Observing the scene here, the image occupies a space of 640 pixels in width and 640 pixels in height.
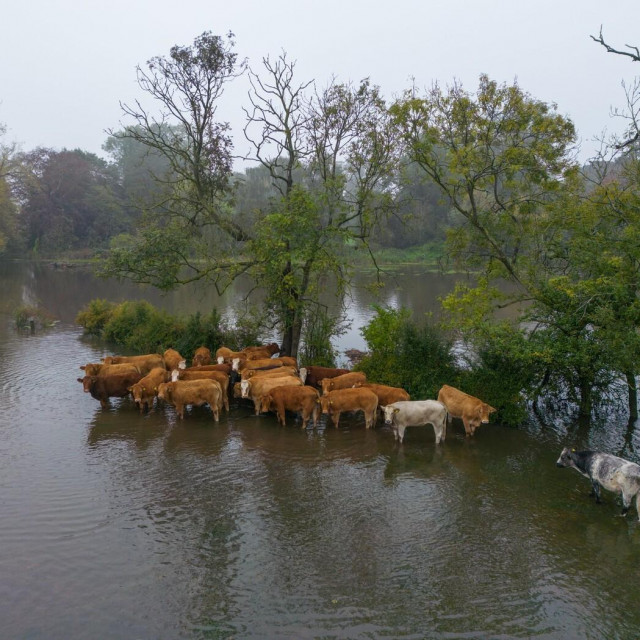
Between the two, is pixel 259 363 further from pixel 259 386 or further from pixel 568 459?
pixel 568 459

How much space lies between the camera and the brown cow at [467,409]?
13117mm

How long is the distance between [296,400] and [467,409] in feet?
13.2

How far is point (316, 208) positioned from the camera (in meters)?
16.8

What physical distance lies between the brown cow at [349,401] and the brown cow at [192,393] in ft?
8.67

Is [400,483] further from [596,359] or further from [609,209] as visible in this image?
[609,209]

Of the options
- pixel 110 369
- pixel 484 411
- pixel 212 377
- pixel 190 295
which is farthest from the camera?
pixel 190 295

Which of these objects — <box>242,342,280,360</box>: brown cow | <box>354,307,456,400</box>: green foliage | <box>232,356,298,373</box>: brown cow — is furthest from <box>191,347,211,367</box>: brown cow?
<box>354,307,456,400</box>: green foliage

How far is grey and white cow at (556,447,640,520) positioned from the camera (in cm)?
929

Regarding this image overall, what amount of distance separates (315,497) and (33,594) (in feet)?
14.9

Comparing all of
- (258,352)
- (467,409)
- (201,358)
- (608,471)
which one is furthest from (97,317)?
(608,471)

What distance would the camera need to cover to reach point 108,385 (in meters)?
14.9

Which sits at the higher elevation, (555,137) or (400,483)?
(555,137)

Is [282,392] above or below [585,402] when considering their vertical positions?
above

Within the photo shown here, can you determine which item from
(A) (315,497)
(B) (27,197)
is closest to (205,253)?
(A) (315,497)
